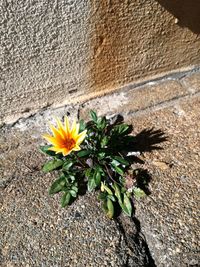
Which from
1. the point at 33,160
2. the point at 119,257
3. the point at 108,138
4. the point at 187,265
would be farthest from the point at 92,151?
the point at 187,265

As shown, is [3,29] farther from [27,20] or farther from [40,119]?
[40,119]

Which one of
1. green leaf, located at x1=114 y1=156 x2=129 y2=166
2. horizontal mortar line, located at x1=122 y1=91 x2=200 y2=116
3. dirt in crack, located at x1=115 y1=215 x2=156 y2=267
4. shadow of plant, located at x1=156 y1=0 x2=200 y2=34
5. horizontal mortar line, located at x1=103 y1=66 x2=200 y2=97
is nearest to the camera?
dirt in crack, located at x1=115 y1=215 x2=156 y2=267

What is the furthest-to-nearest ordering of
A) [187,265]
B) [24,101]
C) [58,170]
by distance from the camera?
1. [24,101]
2. [58,170]
3. [187,265]

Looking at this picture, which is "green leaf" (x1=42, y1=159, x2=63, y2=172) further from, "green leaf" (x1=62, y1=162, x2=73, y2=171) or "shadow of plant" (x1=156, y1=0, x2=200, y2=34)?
"shadow of plant" (x1=156, y1=0, x2=200, y2=34)

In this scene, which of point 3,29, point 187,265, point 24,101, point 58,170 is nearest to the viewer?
point 187,265

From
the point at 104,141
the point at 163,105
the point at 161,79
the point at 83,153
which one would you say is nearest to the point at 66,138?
the point at 83,153

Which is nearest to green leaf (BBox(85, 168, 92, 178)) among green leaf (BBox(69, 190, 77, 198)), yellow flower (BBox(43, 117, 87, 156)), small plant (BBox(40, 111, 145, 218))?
small plant (BBox(40, 111, 145, 218))
